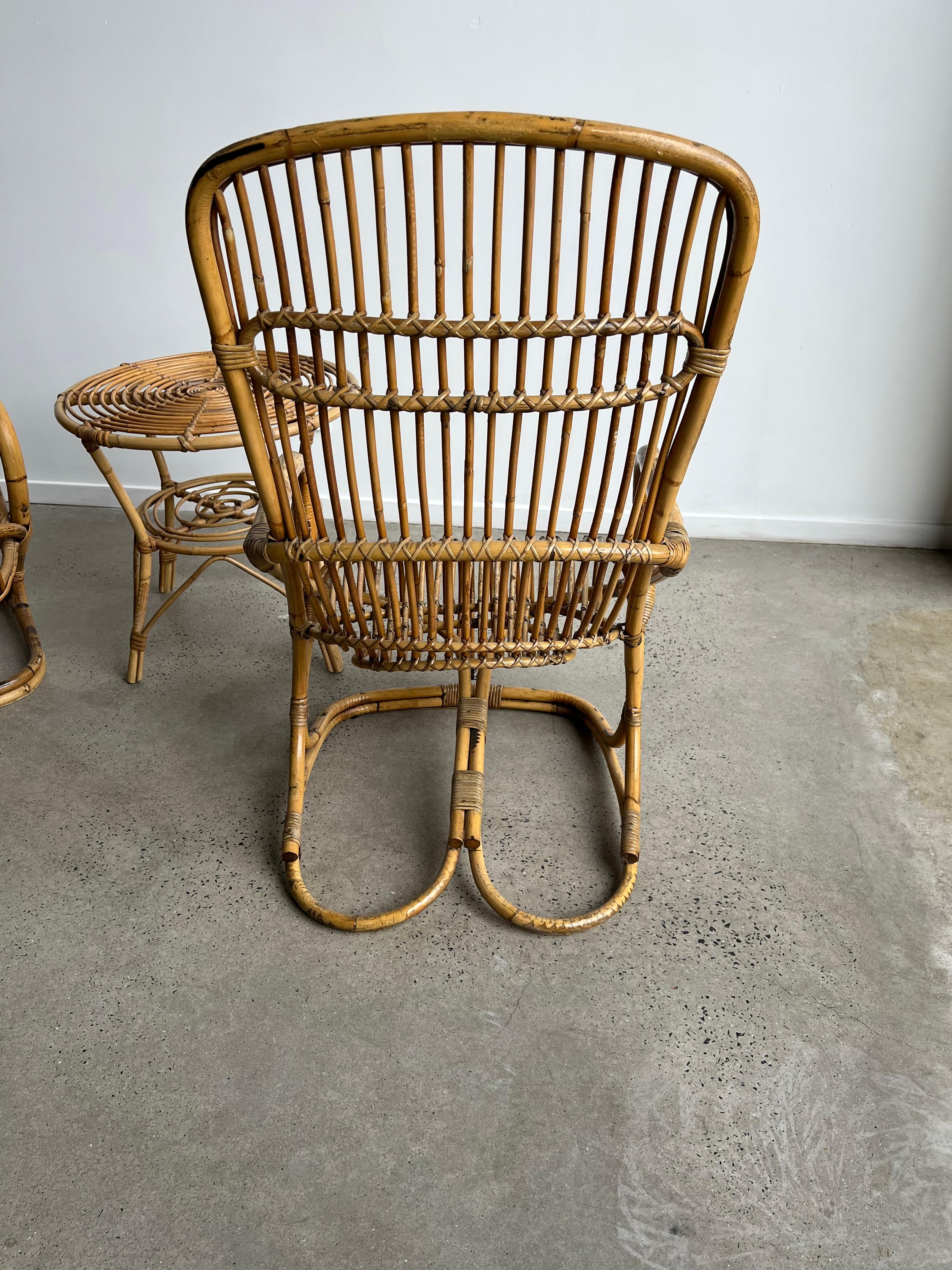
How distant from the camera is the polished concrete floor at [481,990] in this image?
1.07m

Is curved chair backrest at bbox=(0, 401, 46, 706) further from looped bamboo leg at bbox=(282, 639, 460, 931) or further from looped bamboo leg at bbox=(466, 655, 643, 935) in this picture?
looped bamboo leg at bbox=(466, 655, 643, 935)

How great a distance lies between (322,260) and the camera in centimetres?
251

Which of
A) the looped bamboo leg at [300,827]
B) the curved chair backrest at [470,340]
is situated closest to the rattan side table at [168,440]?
the looped bamboo leg at [300,827]

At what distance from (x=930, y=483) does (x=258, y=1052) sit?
2.40 metres

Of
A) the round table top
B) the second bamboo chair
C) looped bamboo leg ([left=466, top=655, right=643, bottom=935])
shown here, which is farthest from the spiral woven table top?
looped bamboo leg ([left=466, top=655, right=643, bottom=935])

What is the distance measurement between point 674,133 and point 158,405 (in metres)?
1.53

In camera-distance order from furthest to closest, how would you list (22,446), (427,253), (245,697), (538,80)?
(22,446)
(427,253)
(538,80)
(245,697)

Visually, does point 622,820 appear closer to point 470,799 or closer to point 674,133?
point 470,799

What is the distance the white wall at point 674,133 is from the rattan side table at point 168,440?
63 centimetres

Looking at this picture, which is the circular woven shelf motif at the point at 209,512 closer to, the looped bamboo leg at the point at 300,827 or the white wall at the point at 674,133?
the looped bamboo leg at the point at 300,827

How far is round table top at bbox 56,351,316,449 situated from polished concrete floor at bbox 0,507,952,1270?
0.57 meters

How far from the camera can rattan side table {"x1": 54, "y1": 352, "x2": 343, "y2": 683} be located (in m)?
1.77

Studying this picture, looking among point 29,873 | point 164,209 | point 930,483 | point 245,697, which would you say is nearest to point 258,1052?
point 29,873

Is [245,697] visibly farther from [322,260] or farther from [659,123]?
[659,123]
